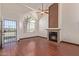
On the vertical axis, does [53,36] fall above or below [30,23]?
below

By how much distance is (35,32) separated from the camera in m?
2.15

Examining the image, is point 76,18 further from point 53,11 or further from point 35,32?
point 35,32

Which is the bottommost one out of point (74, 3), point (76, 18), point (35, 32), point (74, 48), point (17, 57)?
point (17, 57)

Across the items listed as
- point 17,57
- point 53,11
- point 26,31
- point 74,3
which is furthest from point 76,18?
point 17,57

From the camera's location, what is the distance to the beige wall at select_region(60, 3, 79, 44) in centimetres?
206

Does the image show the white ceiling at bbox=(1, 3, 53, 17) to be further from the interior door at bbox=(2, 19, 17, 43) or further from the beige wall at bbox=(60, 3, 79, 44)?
the beige wall at bbox=(60, 3, 79, 44)

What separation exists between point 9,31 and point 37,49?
22.3 inches

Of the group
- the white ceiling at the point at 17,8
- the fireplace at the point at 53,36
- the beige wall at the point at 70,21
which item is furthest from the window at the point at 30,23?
the beige wall at the point at 70,21

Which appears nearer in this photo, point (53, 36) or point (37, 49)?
point (37, 49)

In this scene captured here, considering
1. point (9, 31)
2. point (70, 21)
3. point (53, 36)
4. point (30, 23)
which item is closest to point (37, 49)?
point (53, 36)

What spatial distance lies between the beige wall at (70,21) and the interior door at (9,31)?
2.69 feet

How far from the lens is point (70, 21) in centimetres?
208

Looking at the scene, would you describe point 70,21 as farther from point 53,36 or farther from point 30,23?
point 30,23

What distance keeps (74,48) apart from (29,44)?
0.75m
